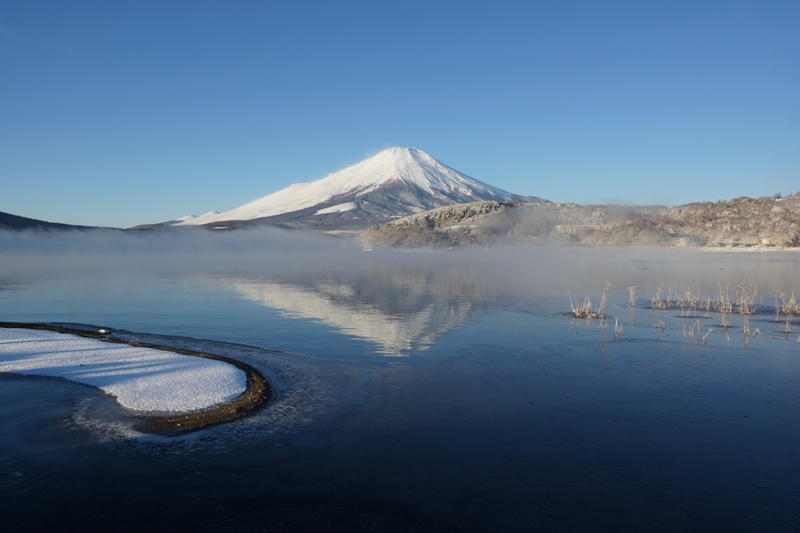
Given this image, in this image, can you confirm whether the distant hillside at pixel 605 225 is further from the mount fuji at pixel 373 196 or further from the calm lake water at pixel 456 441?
the calm lake water at pixel 456 441

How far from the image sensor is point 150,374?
8.73 m

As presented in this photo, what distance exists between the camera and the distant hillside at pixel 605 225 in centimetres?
6270

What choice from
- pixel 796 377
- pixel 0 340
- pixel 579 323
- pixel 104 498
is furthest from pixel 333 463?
pixel 579 323

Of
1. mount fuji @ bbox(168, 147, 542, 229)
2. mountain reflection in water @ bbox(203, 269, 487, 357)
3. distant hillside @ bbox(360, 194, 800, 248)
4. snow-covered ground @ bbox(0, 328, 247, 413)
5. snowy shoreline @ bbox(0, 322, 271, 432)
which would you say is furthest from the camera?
mount fuji @ bbox(168, 147, 542, 229)

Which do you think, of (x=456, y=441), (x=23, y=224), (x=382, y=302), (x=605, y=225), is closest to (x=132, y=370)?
(x=456, y=441)

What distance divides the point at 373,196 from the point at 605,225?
302 feet

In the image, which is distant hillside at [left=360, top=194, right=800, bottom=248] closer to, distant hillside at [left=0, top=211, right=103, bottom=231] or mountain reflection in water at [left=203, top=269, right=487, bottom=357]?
mountain reflection in water at [left=203, top=269, right=487, bottom=357]

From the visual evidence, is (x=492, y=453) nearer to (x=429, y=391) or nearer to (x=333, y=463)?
(x=333, y=463)

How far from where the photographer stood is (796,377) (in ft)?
29.8

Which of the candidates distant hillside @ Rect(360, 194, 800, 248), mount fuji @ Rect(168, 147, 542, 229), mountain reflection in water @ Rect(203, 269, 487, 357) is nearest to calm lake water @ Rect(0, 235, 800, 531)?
mountain reflection in water @ Rect(203, 269, 487, 357)

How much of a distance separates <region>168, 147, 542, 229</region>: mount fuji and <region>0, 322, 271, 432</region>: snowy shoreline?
122 meters

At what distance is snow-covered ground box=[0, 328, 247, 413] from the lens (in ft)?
24.9

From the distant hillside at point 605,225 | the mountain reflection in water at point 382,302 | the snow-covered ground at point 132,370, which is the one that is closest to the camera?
the snow-covered ground at point 132,370

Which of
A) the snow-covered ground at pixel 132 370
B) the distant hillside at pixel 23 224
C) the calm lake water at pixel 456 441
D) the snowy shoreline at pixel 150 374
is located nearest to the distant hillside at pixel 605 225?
the distant hillside at pixel 23 224
